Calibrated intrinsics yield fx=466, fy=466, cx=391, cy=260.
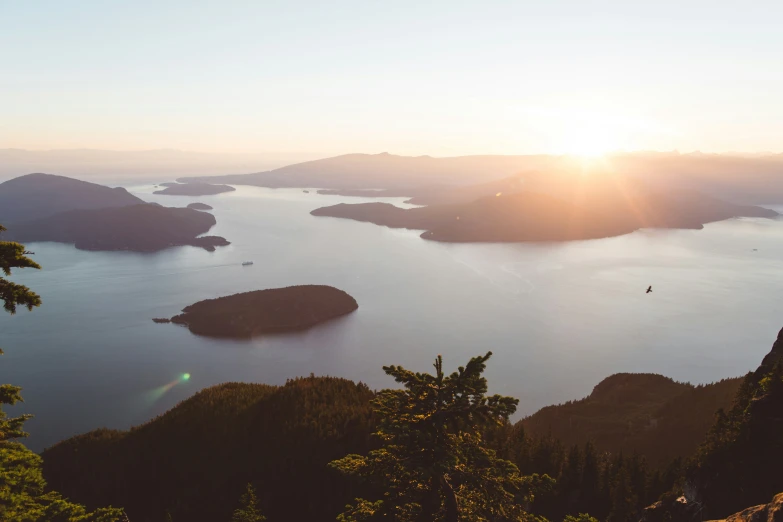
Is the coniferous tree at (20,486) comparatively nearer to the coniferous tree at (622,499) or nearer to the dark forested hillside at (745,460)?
the dark forested hillside at (745,460)

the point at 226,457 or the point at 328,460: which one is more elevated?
the point at 328,460

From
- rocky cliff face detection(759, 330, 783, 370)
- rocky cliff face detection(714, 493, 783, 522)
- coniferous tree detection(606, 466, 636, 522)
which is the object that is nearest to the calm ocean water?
coniferous tree detection(606, 466, 636, 522)

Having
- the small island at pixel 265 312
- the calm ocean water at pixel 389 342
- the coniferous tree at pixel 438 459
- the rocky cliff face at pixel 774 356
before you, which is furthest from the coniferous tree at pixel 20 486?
the small island at pixel 265 312

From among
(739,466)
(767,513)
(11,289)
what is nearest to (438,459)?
(767,513)

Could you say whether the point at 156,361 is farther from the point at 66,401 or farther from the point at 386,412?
the point at 386,412

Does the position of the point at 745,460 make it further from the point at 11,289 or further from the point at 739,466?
the point at 11,289
